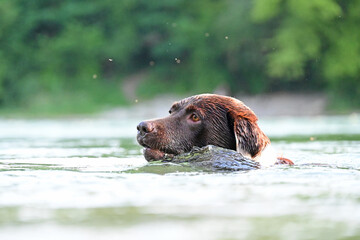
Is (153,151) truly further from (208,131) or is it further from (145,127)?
(208,131)

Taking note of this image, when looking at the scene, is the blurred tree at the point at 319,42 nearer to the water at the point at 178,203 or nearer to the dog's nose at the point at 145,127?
the dog's nose at the point at 145,127

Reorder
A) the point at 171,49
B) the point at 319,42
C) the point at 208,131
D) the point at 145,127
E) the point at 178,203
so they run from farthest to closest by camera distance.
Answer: the point at 171,49, the point at 319,42, the point at 208,131, the point at 145,127, the point at 178,203

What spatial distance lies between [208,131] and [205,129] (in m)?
0.03

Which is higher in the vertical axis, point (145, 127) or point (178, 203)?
point (145, 127)

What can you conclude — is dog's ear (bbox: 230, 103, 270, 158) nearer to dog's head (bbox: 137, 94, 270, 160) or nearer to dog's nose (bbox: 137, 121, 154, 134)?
dog's head (bbox: 137, 94, 270, 160)

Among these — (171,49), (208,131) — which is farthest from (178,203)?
(171,49)

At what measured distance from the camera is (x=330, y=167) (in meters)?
5.55

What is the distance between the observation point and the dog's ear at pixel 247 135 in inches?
214

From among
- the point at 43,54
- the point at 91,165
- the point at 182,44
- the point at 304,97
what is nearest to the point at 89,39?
the point at 43,54

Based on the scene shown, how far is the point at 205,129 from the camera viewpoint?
564 cm

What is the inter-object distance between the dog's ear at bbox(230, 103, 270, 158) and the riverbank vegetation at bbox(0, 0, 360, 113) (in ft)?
83.3

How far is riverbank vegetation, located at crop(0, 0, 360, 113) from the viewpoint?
3244cm

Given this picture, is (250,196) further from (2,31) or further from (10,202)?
(2,31)

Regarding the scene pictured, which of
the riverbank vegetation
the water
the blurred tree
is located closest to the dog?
the water
